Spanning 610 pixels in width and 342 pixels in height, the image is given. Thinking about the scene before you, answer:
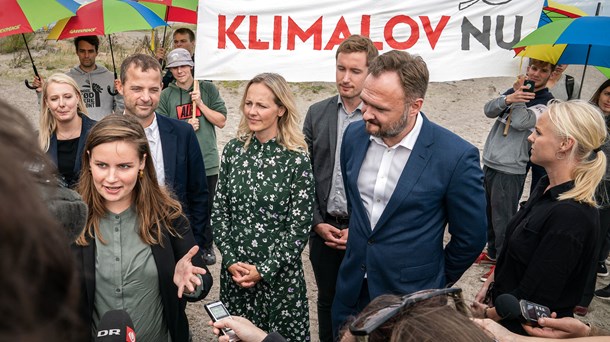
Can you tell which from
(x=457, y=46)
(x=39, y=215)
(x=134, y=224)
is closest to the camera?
(x=39, y=215)

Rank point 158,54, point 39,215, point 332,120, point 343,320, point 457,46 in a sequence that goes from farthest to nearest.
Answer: point 158,54
point 457,46
point 332,120
point 343,320
point 39,215

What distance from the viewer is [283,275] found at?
10.1 ft

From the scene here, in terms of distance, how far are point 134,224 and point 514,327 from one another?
72.6 inches

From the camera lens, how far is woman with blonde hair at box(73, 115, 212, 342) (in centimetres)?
234

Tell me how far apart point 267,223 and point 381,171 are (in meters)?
0.77

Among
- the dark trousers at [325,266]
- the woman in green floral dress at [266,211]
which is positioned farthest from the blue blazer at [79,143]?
the dark trousers at [325,266]

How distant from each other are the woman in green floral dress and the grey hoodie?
258cm

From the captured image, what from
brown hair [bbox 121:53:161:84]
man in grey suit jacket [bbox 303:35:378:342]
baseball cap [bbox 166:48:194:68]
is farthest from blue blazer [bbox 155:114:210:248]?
baseball cap [bbox 166:48:194:68]

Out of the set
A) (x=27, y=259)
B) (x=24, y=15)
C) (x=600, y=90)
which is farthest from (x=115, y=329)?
(x=600, y=90)

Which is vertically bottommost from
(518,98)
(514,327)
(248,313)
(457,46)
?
(248,313)

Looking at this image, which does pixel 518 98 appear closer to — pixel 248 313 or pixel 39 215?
pixel 248 313

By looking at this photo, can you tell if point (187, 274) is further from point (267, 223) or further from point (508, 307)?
point (508, 307)

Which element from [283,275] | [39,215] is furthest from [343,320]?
[39,215]

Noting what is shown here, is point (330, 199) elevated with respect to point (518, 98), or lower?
lower
